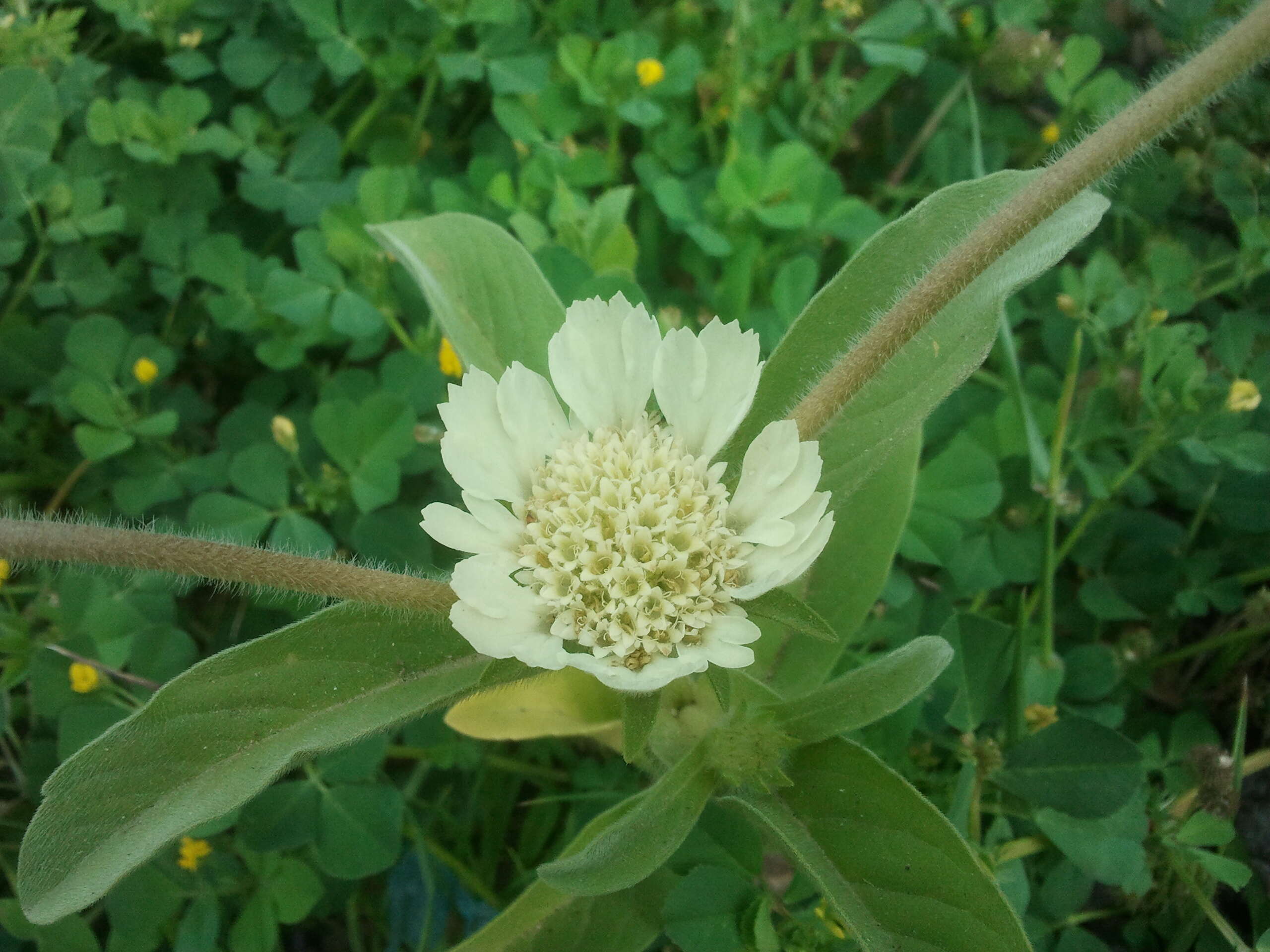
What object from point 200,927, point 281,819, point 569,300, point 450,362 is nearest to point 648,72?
point 569,300

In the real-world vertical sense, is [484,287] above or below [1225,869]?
above

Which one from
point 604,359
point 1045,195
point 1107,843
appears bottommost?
point 1107,843

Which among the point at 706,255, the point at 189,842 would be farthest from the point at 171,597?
the point at 706,255

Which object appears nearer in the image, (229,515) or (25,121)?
(229,515)

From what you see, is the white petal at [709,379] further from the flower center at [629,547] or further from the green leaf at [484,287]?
the green leaf at [484,287]

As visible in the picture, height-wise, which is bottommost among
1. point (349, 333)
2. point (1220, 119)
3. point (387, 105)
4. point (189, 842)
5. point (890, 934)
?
point (189, 842)

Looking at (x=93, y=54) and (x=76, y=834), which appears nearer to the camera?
(x=76, y=834)

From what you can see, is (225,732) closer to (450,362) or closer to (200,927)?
(200,927)

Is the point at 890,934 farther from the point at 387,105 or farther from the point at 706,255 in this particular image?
the point at 387,105
